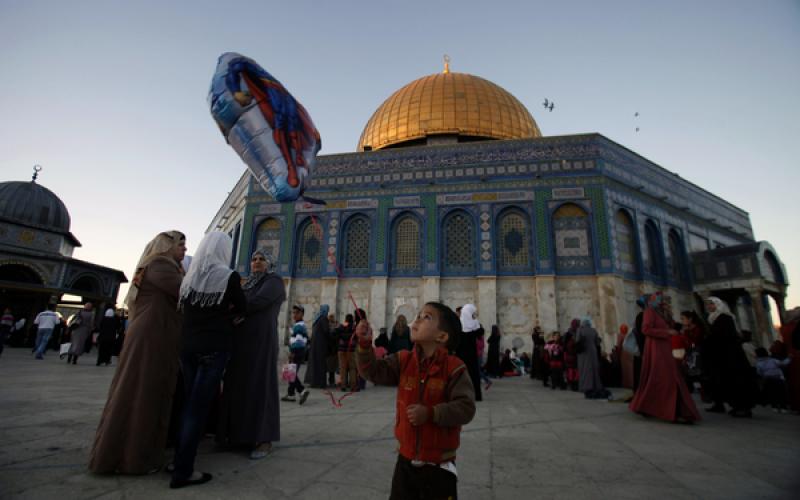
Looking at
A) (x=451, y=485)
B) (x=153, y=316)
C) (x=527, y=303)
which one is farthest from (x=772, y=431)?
(x=527, y=303)

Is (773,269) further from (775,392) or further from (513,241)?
(775,392)

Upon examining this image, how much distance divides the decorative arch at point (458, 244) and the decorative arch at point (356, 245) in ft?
10.9

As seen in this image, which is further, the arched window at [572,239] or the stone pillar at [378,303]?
the stone pillar at [378,303]

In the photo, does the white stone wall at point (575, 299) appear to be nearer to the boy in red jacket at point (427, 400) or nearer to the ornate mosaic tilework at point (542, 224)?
the ornate mosaic tilework at point (542, 224)

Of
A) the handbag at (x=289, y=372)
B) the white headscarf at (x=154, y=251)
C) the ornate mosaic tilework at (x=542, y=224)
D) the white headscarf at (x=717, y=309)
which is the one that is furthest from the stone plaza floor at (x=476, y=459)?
the ornate mosaic tilework at (x=542, y=224)

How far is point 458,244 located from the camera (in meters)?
16.1

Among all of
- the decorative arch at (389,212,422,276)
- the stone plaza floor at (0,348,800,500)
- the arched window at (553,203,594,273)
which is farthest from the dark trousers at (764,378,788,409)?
the decorative arch at (389,212,422,276)

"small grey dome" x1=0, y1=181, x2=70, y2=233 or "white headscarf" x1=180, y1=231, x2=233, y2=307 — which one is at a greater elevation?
"small grey dome" x1=0, y1=181, x2=70, y2=233

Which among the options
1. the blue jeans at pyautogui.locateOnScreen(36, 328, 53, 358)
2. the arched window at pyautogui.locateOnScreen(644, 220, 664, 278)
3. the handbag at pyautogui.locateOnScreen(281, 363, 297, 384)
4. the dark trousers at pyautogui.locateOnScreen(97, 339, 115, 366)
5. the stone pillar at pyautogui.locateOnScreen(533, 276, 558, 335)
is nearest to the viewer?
the handbag at pyautogui.locateOnScreen(281, 363, 297, 384)

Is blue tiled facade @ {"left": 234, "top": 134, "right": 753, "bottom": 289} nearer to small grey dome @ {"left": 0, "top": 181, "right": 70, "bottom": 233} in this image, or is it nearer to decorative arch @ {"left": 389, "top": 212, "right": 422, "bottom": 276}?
decorative arch @ {"left": 389, "top": 212, "right": 422, "bottom": 276}

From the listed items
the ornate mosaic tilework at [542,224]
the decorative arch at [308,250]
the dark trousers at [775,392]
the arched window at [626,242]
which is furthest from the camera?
the decorative arch at [308,250]

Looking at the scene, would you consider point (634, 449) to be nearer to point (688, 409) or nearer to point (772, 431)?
point (688, 409)

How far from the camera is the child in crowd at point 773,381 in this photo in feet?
18.0

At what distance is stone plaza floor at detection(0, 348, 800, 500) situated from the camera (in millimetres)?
1980
